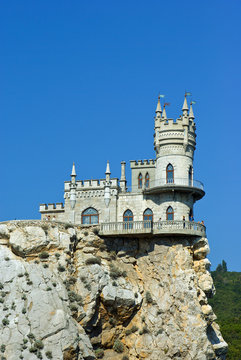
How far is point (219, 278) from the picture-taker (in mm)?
154375

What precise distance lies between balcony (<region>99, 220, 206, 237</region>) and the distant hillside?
31460mm

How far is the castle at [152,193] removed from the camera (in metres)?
68.3

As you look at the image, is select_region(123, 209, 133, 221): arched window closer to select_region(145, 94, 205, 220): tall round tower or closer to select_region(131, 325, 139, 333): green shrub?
select_region(145, 94, 205, 220): tall round tower

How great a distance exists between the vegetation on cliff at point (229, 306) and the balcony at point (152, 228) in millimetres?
31460

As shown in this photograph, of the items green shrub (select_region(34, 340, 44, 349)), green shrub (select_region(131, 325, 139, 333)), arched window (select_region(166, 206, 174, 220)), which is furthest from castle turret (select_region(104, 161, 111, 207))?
green shrub (select_region(34, 340, 44, 349))

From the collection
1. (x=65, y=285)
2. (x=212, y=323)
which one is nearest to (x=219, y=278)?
(x=212, y=323)

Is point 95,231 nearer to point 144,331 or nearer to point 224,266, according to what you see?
point 144,331

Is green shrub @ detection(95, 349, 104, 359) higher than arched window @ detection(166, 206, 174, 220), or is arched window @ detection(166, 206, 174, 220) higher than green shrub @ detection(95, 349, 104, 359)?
arched window @ detection(166, 206, 174, 220)

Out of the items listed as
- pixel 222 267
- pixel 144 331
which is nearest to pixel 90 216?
pixel 144 331

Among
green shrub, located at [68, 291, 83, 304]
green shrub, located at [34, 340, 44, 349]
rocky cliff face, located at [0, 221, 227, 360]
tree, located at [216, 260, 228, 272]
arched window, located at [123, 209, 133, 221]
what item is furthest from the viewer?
tree, located at [216, 260, 228, 272]

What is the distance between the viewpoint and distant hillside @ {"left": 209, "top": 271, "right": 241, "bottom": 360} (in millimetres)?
97062

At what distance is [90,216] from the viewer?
71.4 meters

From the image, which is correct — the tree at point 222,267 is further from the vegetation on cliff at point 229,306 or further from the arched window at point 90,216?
the arched window at point 90,216

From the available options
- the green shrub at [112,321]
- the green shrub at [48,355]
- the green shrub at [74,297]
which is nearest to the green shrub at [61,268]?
the green shrub at [74,297]
